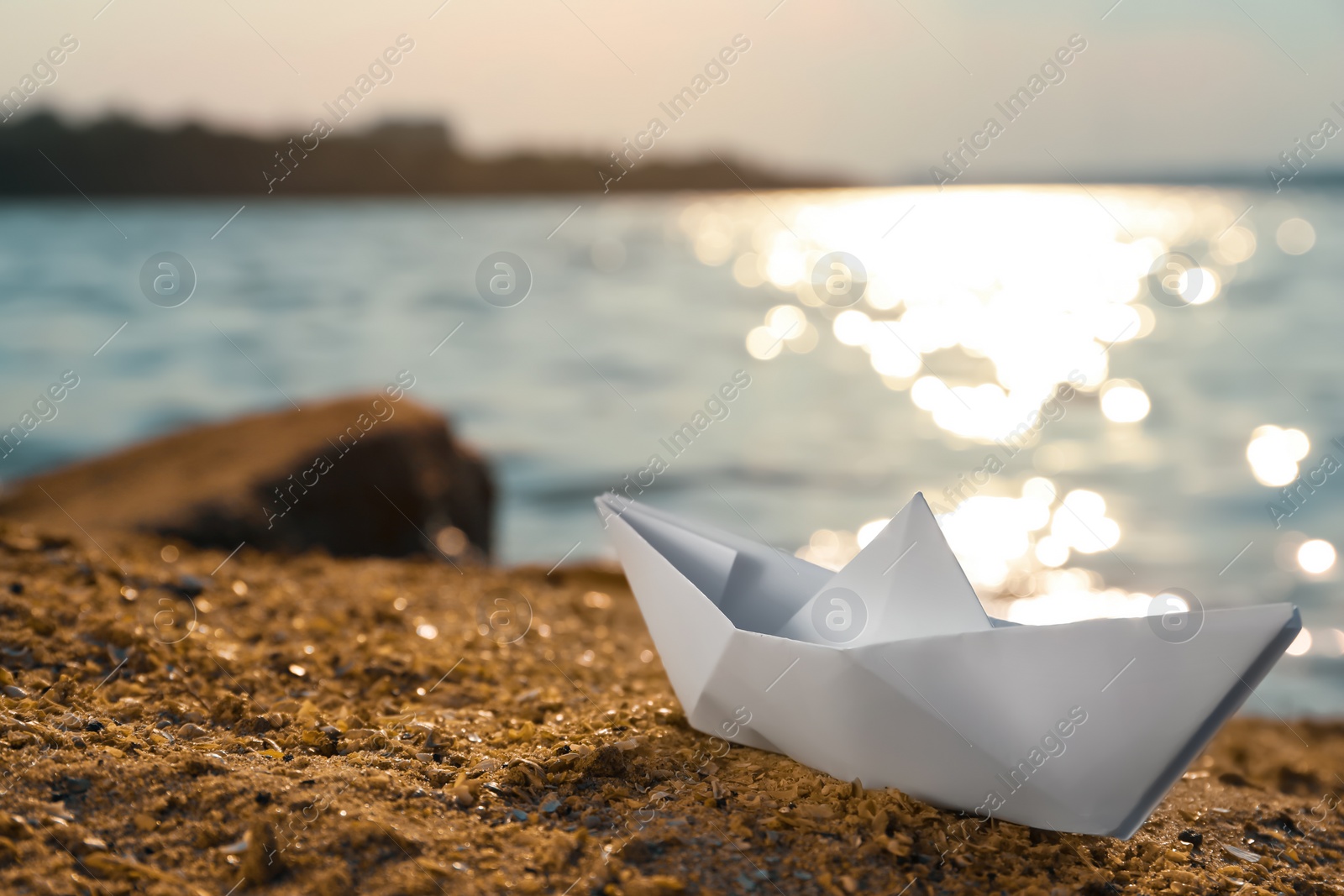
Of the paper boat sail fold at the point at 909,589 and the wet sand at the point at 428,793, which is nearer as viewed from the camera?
the wet sand at the point at 428,793

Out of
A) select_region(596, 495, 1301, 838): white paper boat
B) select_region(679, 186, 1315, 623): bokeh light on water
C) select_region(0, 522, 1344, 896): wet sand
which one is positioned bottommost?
select_region(0, 522, 1344, 896): wet sand

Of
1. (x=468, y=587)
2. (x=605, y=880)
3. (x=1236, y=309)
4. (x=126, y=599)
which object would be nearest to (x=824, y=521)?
(x=468, y=587)

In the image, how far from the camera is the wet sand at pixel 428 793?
1.98m

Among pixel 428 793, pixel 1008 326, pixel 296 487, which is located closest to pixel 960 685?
pixel 428 793

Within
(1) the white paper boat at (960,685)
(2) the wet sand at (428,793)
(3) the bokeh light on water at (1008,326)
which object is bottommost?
(2) the wet sand at (428,793)

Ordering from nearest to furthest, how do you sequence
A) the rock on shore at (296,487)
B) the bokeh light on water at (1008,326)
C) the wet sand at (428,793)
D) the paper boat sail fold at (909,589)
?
the wet sand at (428,793) → the paper boat sail fold at (909,589) → the rock on shore at (296,487) → the bokeh light on water at (1008,326)

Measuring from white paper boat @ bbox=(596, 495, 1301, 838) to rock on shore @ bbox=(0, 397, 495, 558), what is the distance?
436cm

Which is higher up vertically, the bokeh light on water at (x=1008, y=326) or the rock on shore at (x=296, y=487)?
the bokeh light on water at (x=1008, y=326)

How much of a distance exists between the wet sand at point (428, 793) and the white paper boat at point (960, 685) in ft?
0.35

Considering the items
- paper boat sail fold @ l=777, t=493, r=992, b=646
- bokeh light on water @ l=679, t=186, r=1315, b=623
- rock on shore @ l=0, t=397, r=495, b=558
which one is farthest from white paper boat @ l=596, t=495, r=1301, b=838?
rock on shore @ l=0, t=397, r=495, b=558

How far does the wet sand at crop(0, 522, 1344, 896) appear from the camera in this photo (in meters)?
1.98

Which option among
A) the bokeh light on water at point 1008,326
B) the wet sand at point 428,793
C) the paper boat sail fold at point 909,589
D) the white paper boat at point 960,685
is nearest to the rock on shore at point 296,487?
the wet sand at point 428,793

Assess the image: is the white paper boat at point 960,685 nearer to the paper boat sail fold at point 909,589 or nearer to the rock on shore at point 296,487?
the paper boat sail fold at point 909,589

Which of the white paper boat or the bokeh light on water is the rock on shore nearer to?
the bokeh light on water
